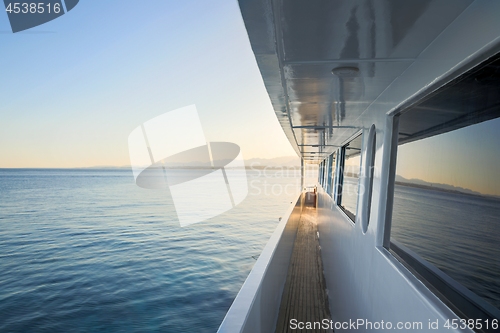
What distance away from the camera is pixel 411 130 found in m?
1.84

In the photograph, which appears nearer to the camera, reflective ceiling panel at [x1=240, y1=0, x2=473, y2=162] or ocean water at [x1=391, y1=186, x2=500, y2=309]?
ocean water at [x1=391, y1=186, x2=500, y2=309]

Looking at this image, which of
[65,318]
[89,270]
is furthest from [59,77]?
[65,318]

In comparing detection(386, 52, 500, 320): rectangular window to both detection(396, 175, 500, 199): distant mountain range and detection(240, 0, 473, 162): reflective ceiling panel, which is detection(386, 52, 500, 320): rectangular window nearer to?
detection(396, 175, 500, 199): distant mountain range

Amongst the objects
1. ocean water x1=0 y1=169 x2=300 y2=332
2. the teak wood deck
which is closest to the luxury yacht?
the teak wood deck

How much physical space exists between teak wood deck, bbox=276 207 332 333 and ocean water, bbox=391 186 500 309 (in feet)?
6.52

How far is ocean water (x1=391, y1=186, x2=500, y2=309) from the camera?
1028mm

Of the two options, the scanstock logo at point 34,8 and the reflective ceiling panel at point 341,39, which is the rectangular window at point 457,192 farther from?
the scanstock logo at point 34,8

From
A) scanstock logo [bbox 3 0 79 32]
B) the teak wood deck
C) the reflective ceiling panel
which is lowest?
the teak wood deck

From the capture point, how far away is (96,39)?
43.6m

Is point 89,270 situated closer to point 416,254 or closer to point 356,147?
point 356,147

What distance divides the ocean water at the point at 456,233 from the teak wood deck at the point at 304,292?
1.99 metres

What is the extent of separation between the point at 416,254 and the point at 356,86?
1168 mm

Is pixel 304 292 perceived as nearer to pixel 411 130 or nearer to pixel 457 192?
pixel 411 130

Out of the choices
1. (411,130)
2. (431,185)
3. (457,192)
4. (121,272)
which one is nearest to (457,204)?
Answer: (457,192)
